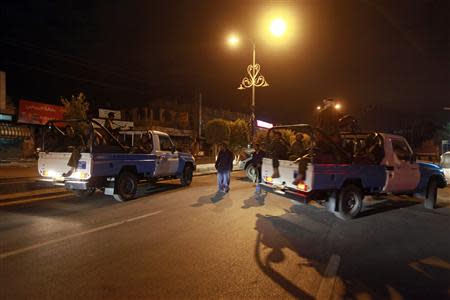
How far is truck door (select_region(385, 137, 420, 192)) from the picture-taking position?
9141 mm

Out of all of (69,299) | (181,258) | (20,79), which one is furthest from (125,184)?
(20,79)

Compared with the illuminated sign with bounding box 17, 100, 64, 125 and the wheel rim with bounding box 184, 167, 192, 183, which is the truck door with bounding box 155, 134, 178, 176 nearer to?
the wheel rim with bounding box 184, 167, 192, 183

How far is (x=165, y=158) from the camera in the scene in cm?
1235

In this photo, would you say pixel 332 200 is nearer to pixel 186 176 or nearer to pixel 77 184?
pixel 77 184

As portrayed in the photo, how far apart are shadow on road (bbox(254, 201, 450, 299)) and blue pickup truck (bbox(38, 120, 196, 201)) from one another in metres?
4.37

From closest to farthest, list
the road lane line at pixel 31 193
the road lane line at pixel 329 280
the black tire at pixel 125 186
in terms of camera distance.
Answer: the road lane line at pixel 329 280, the black tire at pixel 125 186, the road lane line at pixel 31 193

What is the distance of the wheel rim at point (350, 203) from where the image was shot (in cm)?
840

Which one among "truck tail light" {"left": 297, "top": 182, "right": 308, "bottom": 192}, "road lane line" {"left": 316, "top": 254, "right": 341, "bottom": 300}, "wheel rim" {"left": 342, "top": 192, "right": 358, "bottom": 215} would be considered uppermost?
"truck tail light" {"left": 297, "top": 182, "right": 308, "bottom": 192}

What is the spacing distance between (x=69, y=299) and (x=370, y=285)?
3566mm

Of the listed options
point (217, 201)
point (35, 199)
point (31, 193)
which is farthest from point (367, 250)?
point (31, 193)

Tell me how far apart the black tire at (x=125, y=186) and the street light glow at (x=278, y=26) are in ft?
30.5

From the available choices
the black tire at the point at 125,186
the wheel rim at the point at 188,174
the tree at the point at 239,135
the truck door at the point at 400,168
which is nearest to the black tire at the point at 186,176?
the wheel rim at the point at 188,174

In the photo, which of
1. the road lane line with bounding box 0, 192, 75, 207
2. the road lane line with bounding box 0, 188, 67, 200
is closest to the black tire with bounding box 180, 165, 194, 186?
the road lane line with bounding box 0, 192, 75, 207

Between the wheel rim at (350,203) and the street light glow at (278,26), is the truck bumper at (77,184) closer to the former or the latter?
the wheel rim at (350,203)
